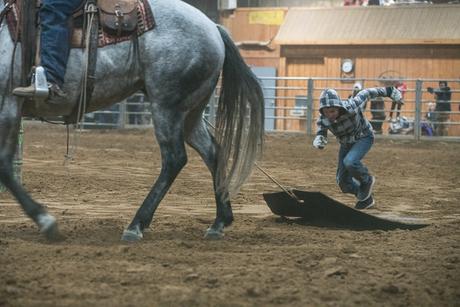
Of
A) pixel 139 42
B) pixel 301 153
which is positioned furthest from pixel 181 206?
pixel 301 153

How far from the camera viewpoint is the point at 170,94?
696cm

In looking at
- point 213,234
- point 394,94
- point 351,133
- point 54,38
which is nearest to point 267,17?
point 351,133

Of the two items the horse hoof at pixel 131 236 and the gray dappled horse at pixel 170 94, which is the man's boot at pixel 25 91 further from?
the horse hoof at pixel 131 236

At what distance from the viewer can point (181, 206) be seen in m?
9.25

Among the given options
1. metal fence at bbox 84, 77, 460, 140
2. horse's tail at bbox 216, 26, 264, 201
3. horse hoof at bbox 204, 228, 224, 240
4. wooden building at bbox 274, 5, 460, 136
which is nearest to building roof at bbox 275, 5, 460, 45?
wooden building at bbox 274, 5, 460, 136

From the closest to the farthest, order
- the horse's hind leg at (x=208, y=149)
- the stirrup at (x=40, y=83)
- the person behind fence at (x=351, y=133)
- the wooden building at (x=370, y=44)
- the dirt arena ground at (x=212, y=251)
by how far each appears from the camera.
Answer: the dirt arena ground at (x=212, y=251) → the stirrup at (x=40, y=83) → the horse's hind leg at (x=208, y=149) → the person behind fence at (x=351, y=133) → the wooden building at (x=370, y=44)

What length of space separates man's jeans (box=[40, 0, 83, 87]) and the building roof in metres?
19.3

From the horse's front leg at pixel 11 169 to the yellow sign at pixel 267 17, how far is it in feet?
70.2

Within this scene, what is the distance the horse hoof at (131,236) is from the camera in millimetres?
6707

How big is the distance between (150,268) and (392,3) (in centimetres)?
2288

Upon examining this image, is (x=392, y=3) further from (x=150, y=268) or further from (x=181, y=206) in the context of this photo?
(x=150, y=268)

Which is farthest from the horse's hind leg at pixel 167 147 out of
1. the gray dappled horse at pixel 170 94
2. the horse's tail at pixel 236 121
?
the horse's tail at pixel 236 121

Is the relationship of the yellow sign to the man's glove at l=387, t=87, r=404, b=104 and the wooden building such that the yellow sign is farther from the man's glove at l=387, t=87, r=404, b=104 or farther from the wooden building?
the man's glove at l=387, t=87, r=404, b=104

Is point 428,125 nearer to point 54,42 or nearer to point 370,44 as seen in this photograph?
point 370,44
